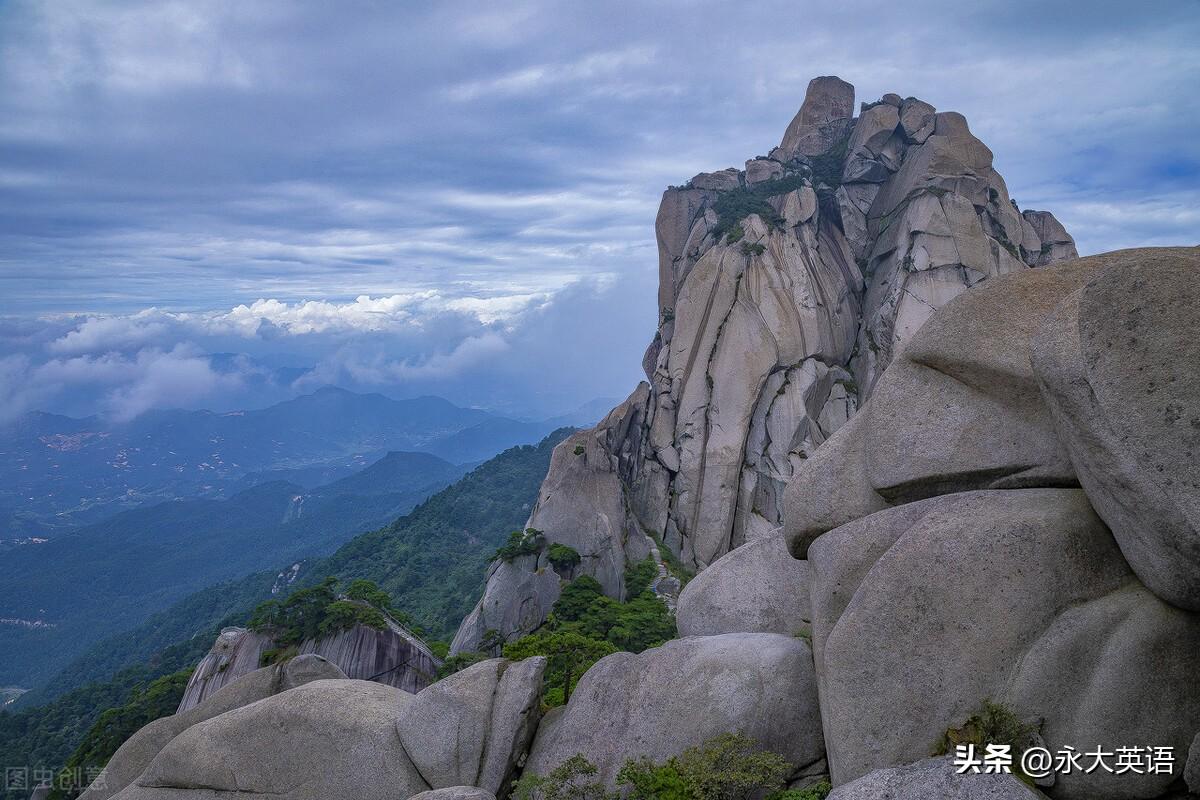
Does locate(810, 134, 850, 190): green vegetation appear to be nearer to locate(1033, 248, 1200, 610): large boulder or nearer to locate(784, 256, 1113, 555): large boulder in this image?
locate(784, 256, 1113, 555): large boulder

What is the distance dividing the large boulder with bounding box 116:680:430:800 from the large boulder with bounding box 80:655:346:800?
257 cm

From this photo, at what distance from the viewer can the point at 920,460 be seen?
1246 cm

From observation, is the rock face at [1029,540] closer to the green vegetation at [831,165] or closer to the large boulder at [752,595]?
the large boulder at [752,595]

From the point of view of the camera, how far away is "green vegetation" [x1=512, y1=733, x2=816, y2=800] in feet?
38.8

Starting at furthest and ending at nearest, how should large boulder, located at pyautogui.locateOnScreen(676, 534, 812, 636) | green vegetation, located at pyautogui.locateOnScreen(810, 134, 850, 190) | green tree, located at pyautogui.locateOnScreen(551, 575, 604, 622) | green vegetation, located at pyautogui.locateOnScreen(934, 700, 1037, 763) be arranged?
green vegetation, located at pyautogui.locateOnScreen(810, 134, 850, 190)
green tree, located at pyautogui.locateOnScreen(551, 575, 604, 622)
large boulder, located at pyautogui.locateOnScreen(676, 534, 812, 636)
green vegetation, located at pyautogui.locateOnScreen(934, 700, 1037, 763)

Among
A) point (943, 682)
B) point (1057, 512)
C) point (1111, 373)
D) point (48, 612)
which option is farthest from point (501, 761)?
point (48, 612)

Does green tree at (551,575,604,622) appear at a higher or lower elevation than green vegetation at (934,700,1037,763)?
lower

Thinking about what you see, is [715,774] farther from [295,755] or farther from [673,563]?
[673,563]

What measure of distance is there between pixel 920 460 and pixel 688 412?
113 feet

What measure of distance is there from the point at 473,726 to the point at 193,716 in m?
10.9

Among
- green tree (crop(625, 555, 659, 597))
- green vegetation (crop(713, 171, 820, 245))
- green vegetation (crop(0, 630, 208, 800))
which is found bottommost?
green vegetation (crop(0, 630, 208, 800))

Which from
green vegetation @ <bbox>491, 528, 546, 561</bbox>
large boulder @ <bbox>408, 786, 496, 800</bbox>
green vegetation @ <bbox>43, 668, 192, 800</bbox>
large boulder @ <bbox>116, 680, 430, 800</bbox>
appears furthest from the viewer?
green vegetation @ <bbox>491, 528, 546, 561</bbox>

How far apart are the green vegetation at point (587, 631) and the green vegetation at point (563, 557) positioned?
1.74 meters

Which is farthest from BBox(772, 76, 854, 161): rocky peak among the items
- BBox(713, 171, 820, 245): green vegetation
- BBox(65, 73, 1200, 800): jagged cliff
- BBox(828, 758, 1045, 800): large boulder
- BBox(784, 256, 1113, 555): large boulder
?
BBox(828, 758, 1045, 800): large boulder
